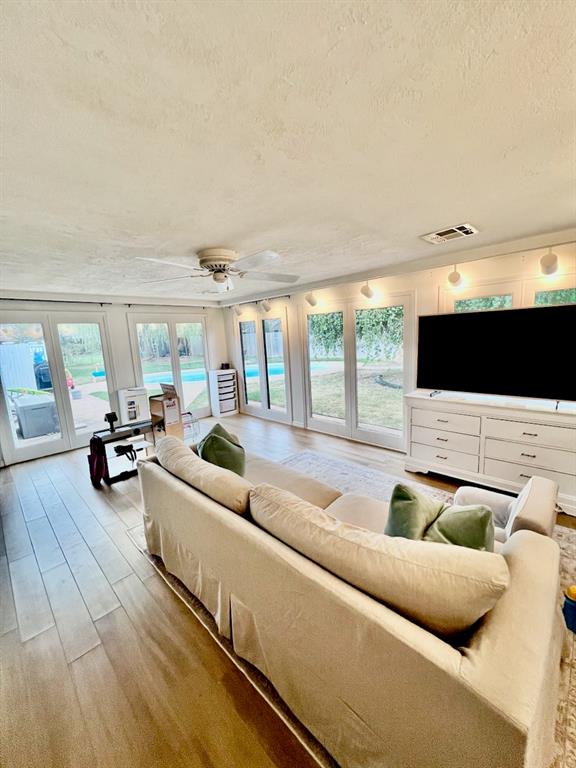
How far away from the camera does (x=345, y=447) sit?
14.3 feet

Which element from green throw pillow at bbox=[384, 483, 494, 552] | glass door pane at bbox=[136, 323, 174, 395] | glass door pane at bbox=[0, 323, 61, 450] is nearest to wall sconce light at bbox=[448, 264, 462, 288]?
green throw pillow at bbox=[384, 483, 494, 552]

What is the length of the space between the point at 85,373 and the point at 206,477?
4244mm

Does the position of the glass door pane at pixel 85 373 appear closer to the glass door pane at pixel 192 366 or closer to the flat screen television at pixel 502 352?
the glass door pane at pixel 192 366

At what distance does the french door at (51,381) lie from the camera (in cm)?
422

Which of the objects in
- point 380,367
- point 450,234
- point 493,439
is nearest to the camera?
point 450,234

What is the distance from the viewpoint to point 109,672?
5.01 feet

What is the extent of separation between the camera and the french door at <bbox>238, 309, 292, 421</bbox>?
18.3 feet

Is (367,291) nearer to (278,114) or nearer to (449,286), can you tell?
(449,286)

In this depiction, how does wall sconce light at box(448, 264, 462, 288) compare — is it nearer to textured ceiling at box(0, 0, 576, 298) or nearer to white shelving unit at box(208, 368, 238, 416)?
textured ceiling at box(0, 0, 576, 298)

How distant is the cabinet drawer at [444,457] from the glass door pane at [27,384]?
5091 millimetres

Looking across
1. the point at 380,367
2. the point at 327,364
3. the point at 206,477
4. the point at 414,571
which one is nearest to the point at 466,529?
the point at 414,571

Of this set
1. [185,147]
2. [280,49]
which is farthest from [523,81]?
[185,147]

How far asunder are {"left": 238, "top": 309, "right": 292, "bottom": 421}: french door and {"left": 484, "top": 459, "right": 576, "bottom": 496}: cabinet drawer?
3292mm

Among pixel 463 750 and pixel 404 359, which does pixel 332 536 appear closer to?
pixel 463 750
